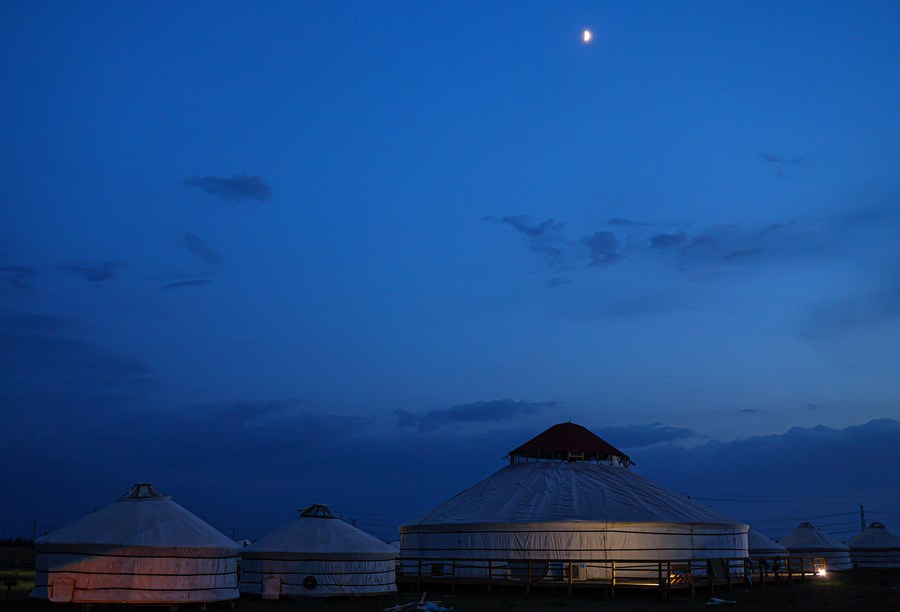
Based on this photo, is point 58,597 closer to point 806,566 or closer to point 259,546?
point 259,546

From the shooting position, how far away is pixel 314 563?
80.4ft

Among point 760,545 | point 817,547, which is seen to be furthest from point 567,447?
point 817,547

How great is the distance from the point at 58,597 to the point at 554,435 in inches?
811

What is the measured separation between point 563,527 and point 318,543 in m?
8.24

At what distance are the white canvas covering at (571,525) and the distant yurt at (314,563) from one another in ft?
14.9

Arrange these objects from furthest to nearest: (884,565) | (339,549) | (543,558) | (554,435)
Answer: (884,565), (554,435), (543,558), (339,549)

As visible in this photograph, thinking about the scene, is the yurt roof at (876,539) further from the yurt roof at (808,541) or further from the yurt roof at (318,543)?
the yurt roof at (318,543)

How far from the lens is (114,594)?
21.0m

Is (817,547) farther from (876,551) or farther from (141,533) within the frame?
(141,533)

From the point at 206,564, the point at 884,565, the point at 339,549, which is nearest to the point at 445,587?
the point at 339,549

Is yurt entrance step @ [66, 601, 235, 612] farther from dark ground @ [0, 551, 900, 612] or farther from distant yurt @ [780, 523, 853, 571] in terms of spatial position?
distant yurt @ [780, 523, 853, 571]

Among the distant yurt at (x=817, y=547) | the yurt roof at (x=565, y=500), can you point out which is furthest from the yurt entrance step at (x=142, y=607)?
the distant yurt at (x=817, y=547)

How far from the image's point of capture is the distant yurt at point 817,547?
45156 millimetres

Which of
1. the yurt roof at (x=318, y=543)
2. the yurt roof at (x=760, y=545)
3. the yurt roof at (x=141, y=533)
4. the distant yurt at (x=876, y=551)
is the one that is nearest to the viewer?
the yurt roof at (x=141, y=533)
